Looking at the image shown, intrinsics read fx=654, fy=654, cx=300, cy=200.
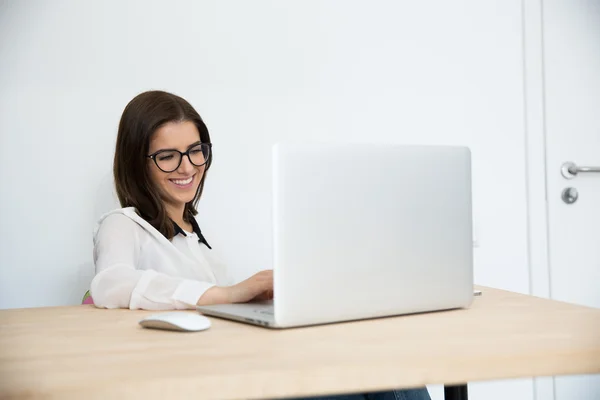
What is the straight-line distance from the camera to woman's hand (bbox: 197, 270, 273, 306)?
44.6 inches

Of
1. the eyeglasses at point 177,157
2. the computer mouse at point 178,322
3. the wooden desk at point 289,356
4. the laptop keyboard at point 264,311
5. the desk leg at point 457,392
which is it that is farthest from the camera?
the eyeglasses at point 177,157

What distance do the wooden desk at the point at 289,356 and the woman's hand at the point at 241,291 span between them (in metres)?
0.20

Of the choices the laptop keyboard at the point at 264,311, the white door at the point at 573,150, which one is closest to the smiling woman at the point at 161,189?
the laptop keyboard at the point at 264,311

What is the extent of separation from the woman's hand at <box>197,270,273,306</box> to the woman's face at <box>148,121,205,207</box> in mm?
617

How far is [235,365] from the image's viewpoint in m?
0.64

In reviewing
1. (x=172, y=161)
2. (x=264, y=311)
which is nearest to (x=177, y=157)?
(x=172, y=161)

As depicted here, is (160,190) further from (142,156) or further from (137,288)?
(137,288)

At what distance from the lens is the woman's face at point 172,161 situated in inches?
67.1

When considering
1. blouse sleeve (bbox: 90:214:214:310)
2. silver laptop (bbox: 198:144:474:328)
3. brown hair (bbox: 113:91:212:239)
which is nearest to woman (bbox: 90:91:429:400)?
brown hair (bbox: 113:91:212:239)

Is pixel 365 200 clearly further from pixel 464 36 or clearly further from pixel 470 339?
pixel 464 36

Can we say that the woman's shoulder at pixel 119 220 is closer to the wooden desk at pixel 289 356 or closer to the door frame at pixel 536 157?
the wooden desk at pixel 289 356

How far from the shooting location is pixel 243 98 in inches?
86.0

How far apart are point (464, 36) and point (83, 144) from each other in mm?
1411

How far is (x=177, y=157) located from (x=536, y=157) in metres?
1.43
